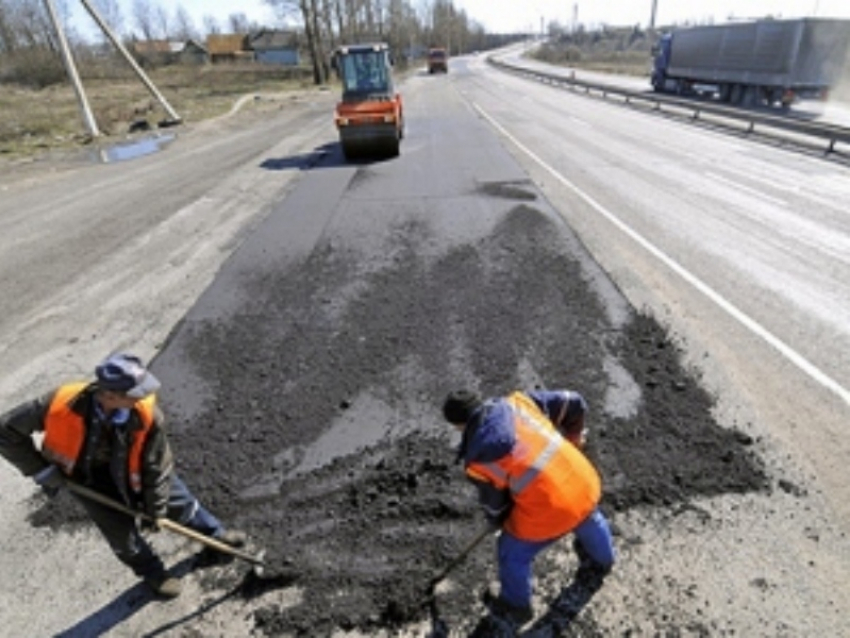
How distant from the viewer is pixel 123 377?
2.73 metres

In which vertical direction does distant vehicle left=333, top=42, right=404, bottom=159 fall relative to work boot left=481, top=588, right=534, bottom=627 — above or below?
above

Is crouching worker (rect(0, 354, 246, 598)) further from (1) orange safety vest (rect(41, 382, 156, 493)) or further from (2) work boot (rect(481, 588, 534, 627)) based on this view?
(2) work boot (rect(481, 588, 534, 627))

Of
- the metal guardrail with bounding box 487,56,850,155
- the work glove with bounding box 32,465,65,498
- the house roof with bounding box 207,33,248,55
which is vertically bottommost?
the metal guardrail with bounding box 487,56,850,155

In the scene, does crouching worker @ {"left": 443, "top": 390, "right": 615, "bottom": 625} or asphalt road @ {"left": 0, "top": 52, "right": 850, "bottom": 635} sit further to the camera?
asphalt road @ {"left": 0, "top": 52, "right": 850, "bottom": 635}

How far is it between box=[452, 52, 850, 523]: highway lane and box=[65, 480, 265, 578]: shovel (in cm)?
378

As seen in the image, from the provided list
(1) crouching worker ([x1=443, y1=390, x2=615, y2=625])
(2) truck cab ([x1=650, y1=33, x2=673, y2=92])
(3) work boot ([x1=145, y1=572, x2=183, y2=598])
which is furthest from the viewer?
(2) truck cab ([x1=650, y1=33, x2=673, y2=92])

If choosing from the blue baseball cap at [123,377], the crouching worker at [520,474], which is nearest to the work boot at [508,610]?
the crouching worker at [520,474]

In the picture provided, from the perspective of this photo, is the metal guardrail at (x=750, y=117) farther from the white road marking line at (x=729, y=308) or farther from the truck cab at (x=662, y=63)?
the white road marking line at (x=729, y=308)

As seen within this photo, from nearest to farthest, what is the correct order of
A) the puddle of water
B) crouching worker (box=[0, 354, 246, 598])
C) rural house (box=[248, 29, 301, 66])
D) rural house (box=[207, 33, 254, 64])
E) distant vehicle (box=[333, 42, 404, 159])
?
crouching worker (box=[0, 354, 246, 598])
distant vehicle (box=[333, 42, 404, 159])
the puddle of water
rural house (box=[248, 29, 301, 66])
rural house (box=[207, 33, 254, 64])

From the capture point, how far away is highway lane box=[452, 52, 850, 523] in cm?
481

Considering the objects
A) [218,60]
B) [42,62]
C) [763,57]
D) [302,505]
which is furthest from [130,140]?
[218,60]

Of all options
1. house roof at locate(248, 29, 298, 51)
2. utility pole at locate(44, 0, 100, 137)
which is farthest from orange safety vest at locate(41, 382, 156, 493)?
house roof at locate(248, 29, 298, 51)

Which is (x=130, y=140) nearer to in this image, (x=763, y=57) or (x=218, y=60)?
(x=763, y=57)

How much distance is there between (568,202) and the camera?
1062 cm
